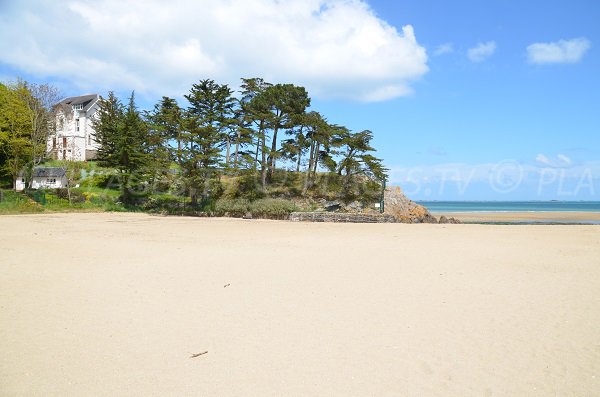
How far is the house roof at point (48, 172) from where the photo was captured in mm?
38031

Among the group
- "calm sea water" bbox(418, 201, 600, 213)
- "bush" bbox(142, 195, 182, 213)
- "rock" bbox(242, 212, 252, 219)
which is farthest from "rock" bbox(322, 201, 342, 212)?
"calm sea water" bbox(418, 201, 600, 213)

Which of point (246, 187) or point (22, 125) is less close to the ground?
point (22, 125)

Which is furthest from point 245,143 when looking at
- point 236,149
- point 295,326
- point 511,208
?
point 511,208

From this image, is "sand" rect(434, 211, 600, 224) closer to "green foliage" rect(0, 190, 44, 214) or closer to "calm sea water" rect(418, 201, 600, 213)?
"calm sea water" rect(418, 201, 600, 213)

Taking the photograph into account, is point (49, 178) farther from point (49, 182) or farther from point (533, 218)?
point (533, 218)

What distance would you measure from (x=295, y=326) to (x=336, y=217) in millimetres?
22140

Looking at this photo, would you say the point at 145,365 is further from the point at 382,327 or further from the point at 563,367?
the point at 563,367

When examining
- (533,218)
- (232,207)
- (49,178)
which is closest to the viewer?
(232,207)

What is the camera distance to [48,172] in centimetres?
3856

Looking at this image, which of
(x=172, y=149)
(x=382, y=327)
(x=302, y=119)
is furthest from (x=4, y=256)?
(x=302, y=119)

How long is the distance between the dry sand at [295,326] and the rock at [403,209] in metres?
18.5

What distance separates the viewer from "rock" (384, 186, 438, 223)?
29.5 metres

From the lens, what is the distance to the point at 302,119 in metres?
32.0

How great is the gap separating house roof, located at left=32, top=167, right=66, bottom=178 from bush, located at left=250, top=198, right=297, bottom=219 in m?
22.0
